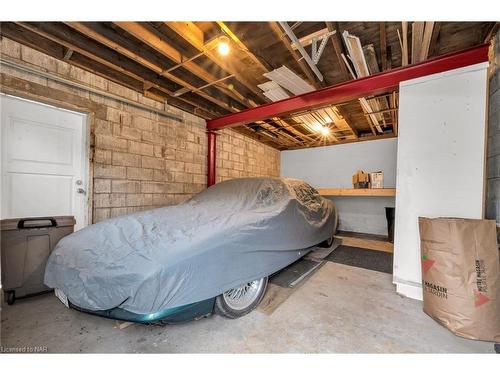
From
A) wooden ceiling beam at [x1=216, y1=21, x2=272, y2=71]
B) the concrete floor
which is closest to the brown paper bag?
the concrete floor

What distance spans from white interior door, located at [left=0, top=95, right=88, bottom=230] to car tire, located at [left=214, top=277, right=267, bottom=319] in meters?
2.12

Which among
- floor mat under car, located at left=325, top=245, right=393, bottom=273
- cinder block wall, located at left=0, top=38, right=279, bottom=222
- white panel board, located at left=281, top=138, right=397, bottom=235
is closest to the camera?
cinder block wall, located at left=0, top=38, right=279, bottom=222

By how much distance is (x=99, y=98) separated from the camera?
2.59m

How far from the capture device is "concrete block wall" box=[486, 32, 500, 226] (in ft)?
5.87

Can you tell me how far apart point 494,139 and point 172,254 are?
2.91 m

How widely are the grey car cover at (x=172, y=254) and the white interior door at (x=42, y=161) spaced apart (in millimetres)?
1176

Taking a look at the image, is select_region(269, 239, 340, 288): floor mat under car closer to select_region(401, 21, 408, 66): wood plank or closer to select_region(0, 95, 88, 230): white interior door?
select_region(0, 95, 88, 230): white interior door

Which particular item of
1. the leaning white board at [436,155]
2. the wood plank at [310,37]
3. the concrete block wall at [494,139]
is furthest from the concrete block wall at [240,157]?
the concrete block wall at [494,139]

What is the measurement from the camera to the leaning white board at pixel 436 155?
1803 mm

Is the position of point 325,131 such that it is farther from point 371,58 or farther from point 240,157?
point 371,58

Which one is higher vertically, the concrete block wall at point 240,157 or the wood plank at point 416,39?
the wood plank at point 416,39

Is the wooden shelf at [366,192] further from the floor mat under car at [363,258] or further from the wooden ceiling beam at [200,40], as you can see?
the wooden ceiling beam at [200,40]

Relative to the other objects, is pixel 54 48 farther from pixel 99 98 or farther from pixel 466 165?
pixel 466 165

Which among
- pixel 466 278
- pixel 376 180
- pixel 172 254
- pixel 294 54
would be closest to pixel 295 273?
pixel 466 278
